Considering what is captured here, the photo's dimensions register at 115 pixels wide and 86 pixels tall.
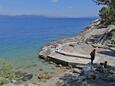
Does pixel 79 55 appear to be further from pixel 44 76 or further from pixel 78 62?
pixel 44 76

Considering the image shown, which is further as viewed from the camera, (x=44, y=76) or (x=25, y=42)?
(x=25, y=42)

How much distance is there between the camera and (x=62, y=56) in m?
32.6

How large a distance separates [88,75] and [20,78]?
→ 6270mm

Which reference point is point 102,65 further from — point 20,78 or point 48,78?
point 20,78

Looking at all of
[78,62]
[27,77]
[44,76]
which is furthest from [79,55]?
[27,77]

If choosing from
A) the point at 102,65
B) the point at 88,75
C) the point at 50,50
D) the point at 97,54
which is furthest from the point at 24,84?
the point at 50,50

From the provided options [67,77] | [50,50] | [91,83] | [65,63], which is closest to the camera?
[91,83]

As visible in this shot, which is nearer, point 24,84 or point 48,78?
point 24,84

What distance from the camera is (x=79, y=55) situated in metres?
31.7

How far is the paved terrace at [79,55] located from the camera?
1180 inches

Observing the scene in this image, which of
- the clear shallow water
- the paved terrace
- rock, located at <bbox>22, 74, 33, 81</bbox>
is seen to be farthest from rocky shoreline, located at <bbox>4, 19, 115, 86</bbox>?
the clear shallow water

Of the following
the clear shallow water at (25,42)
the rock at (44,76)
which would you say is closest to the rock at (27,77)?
the rock at (44,76)

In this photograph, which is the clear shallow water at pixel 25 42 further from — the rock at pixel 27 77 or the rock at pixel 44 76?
the rock at pixel 44 76

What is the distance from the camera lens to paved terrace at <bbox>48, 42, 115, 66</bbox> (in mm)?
29969
